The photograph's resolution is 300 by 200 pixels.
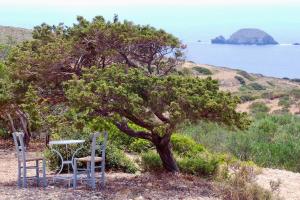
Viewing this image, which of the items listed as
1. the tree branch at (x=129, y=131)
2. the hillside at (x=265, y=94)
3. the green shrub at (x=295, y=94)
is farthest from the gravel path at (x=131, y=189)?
the green shrub at (x=295, y=94)

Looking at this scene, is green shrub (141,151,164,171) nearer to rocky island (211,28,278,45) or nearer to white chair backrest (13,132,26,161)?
white chair backrest (13,132,26,161)

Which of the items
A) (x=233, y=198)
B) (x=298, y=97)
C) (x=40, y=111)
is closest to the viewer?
(x=233, y=198)

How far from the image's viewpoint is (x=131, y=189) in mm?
9969

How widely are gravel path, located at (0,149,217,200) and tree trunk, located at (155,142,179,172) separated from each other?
17 centimetres

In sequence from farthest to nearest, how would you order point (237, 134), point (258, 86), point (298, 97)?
1. point (258, 86)
2. point (298, 97)
3. point (237, 134)

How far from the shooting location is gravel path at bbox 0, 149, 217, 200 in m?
9.31

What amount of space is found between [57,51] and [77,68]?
0.72 meters

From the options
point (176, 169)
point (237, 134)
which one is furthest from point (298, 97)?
point (176, 169)

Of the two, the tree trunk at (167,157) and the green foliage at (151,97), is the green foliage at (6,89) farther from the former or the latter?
the tree trunk at (167,157)

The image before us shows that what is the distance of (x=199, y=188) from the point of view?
34.4 ft

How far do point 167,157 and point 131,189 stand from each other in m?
1.35

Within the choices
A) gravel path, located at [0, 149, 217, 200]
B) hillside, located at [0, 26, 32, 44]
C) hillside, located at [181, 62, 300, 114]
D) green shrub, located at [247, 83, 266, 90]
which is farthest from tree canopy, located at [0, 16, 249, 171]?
green shrub, located at [247, 83, 266, 90]

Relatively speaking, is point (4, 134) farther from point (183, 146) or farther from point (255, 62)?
point (255, 62)

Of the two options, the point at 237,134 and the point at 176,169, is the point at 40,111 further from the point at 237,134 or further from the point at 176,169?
the point at 237,134
